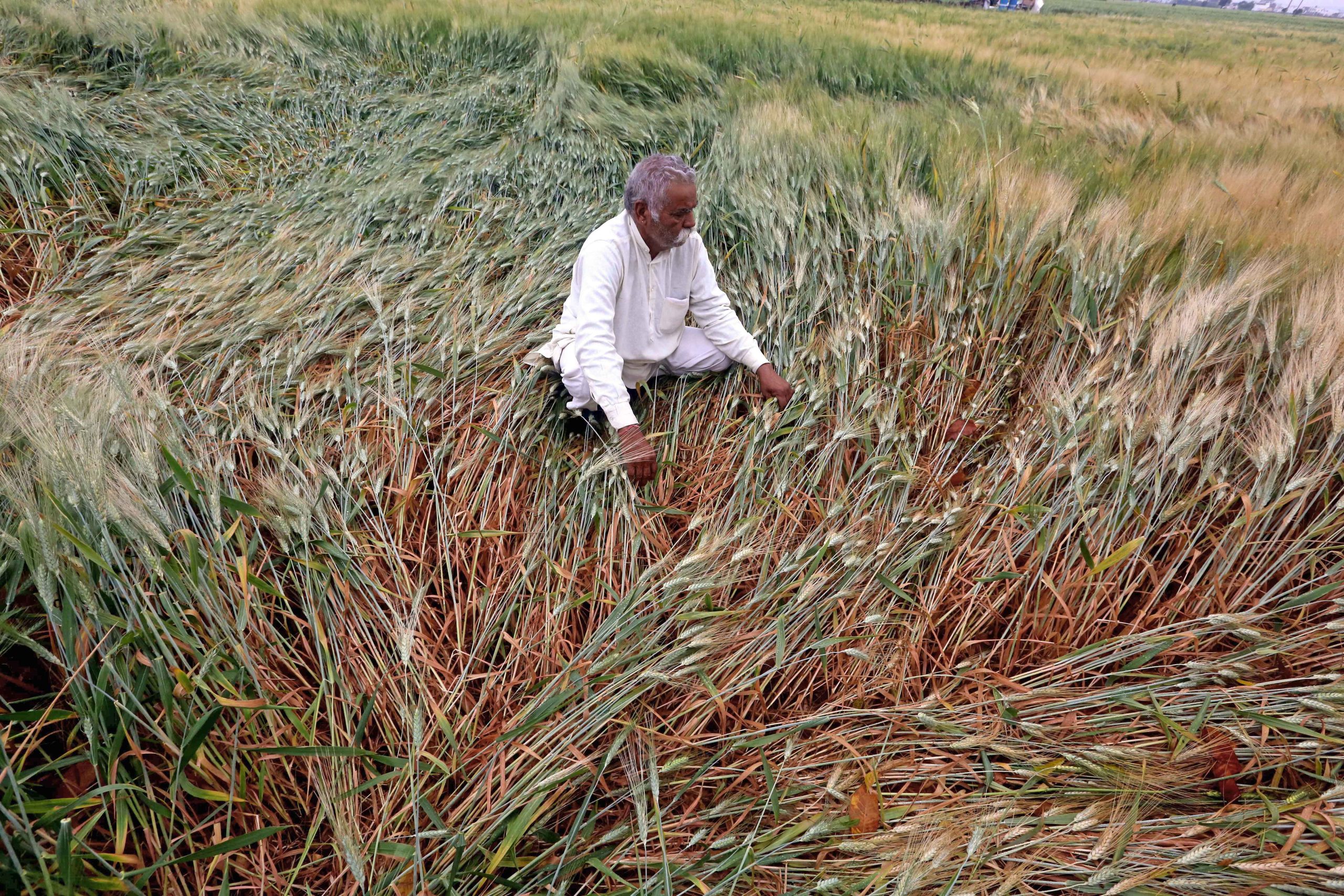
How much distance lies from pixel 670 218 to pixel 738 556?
3.25 feet

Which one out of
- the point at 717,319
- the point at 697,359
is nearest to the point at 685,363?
the point at 697,359

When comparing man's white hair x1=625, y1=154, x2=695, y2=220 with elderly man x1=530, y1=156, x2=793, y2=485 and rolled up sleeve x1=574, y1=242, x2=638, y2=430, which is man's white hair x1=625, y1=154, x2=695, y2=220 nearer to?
elderly man x1=530, y1=156, x2=793, y2=485

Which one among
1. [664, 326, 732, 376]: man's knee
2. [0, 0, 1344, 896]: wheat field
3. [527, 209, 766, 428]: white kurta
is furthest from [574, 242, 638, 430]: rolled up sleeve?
[664, 326, 732, 376]: man's knee

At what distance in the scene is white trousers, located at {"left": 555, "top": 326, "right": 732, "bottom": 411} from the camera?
2166mm

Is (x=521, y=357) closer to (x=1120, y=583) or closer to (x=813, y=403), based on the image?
(x=813, y=403)

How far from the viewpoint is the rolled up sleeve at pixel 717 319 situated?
221 cm

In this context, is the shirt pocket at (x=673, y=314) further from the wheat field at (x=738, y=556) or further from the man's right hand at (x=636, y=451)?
the man's right hand at (x=636, y=451)

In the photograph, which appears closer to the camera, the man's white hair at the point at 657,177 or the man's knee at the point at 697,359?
the man's white hair at the point at 657,177

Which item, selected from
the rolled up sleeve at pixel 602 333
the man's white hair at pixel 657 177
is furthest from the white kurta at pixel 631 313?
the man's white hair at pixel 657 177

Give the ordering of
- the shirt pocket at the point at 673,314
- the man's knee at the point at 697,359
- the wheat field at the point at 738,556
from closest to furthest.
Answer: the wheat field at the point at 738,556 → the shirt pocket at the point at 673,314 → the man's knee at the point at 697,359

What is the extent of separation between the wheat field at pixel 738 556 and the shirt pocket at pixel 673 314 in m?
0.20

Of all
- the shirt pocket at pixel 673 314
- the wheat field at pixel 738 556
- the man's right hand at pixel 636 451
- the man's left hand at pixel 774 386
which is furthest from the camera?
the shirt pocket at pixel 673 314

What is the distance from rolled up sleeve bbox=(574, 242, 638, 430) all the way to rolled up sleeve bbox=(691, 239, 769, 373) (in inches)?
12.9

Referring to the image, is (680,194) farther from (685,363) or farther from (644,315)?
(685,363)
